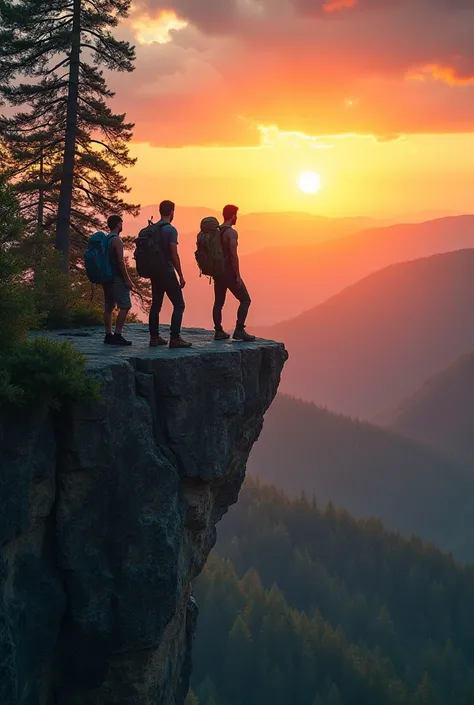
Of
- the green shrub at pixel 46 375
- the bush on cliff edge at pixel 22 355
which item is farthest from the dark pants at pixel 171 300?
the green shrub at pixel 46 375

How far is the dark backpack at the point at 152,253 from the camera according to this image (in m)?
16.5

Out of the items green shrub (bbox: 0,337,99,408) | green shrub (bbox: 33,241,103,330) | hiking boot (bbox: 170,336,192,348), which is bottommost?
green shrub (bbox: 0,337,99,408)

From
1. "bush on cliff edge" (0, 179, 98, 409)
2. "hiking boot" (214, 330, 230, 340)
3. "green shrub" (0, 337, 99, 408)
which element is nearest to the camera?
"green shrub" (0, 337, 99, 408)

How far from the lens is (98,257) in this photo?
16.4 meters

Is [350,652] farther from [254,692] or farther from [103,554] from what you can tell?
[103,554]

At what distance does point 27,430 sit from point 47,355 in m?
1.26

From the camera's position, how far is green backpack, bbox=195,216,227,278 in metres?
18.2

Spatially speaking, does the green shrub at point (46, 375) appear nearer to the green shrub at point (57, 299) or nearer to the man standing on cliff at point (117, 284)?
the man standing on cliff at point (117, 284)

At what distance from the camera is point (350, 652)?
104000 millimetres

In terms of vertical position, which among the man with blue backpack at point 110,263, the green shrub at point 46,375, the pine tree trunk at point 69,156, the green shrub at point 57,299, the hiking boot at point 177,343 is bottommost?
the green shrub at point 46,375

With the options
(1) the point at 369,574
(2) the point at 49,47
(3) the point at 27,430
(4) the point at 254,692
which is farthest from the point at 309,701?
(3) the point at 27,430

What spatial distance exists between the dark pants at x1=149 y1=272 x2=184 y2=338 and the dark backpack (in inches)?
8.1

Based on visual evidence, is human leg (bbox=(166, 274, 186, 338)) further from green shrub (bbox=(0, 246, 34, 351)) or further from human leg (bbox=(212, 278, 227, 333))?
green shrub (bbox=(0, 246, 34, 351))

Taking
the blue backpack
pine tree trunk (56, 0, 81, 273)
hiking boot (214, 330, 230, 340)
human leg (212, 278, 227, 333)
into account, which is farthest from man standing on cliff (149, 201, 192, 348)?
pine tree trunk (56, 0, 81, 273)
